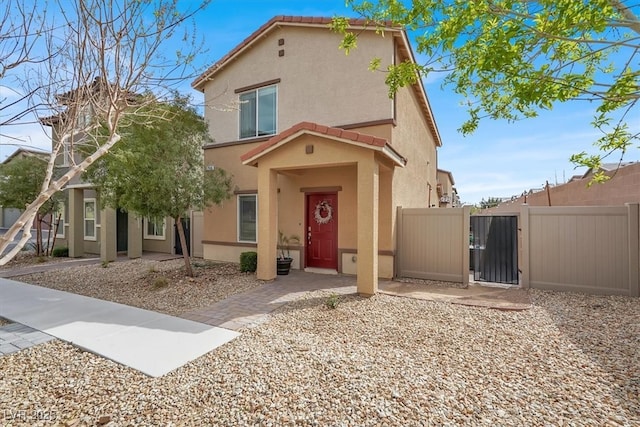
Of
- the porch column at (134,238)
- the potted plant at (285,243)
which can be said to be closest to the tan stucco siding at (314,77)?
the potted plant at (285,243)

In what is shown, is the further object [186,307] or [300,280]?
[300,280]

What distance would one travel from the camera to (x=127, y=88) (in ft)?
12.7

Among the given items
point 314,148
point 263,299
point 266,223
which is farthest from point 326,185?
point 263,299

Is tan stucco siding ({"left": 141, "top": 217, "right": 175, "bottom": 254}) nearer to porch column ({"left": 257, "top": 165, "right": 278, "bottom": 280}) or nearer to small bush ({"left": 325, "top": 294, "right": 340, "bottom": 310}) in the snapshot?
porch column ({"left": 257, "top": 165, "right": 278, "bottom": 280})

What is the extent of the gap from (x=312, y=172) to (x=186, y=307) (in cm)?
542

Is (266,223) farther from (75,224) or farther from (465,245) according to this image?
(75,224)

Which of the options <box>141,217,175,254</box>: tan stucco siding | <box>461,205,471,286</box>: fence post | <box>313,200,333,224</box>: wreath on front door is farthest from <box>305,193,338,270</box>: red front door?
<box>141,217,175,254</box>: tan stucco siding

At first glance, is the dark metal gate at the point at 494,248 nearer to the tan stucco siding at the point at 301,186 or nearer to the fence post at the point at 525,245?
the fence post at the point at 525,245

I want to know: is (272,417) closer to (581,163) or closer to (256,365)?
(256,365)

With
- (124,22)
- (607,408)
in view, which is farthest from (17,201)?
(607,408)

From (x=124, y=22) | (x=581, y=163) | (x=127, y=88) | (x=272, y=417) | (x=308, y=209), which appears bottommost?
(x=272, y=417)

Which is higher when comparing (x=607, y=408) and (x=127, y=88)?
(x=127, y=88)

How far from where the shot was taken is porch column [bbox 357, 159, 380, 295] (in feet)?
23.5

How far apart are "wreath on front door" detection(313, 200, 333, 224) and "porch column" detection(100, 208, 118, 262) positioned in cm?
904
